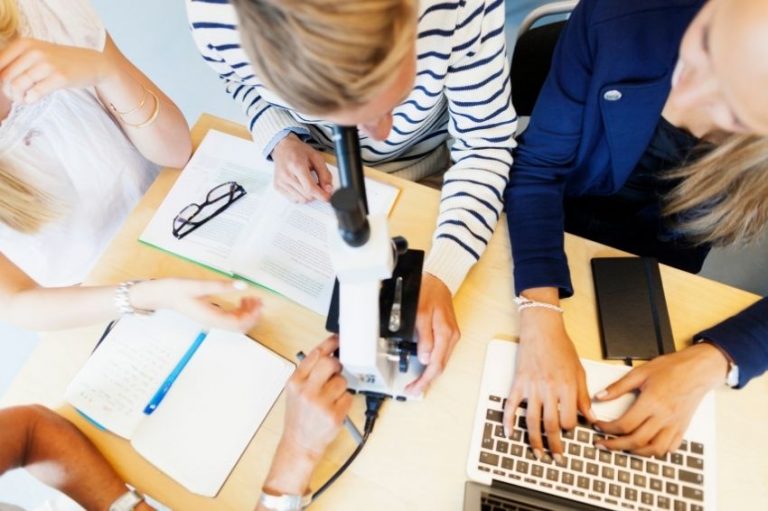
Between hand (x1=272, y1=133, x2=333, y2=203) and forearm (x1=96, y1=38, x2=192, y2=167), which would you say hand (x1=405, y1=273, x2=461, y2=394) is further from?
forearm (x1=96, y1=38, x2=192, y2=167)

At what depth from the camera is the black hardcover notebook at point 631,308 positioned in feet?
2.53

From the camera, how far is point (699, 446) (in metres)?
0.71

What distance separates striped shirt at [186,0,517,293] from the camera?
81 centimetres

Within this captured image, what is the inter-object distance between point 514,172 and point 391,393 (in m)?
0.43

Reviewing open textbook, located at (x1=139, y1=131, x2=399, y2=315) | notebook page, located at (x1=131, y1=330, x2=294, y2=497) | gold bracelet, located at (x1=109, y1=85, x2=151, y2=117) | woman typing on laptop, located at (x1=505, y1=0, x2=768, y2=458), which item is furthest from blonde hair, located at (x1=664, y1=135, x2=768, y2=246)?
gold bracelet, located at (x1=109, y1=85, x2=151, y2=117)

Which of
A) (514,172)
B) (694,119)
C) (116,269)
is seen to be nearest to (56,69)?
(116,269)

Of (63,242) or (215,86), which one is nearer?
(63,242)

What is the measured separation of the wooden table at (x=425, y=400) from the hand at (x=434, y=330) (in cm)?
3

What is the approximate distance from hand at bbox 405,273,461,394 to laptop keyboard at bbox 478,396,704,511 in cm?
12

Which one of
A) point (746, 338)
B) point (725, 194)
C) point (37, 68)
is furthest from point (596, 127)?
point (37, 68)

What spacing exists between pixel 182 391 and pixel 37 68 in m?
0.52

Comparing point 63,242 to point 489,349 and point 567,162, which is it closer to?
point 489,349

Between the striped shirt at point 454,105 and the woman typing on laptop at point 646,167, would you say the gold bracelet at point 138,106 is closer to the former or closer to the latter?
the striped shirt at point 454,105

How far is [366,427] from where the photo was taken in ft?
2.48
